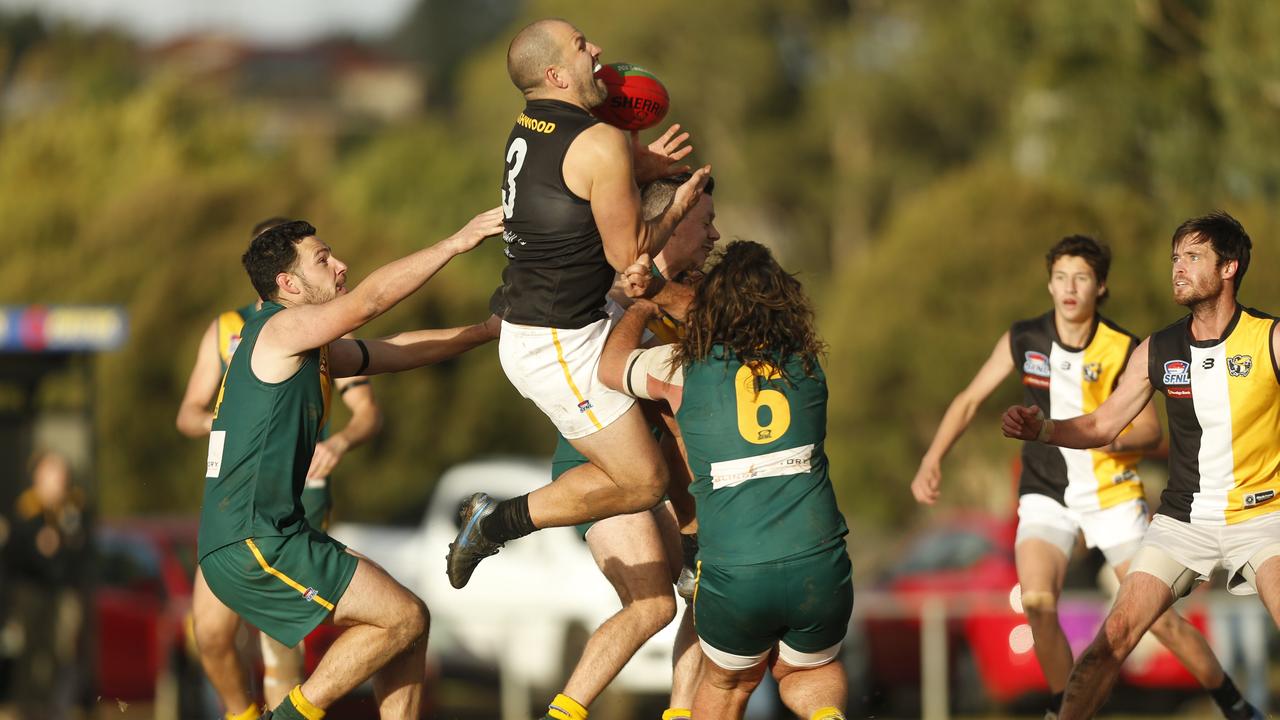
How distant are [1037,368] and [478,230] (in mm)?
3551

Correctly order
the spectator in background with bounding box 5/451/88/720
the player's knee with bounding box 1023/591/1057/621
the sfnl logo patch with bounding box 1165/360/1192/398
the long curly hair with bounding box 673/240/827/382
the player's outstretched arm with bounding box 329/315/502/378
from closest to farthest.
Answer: the long curly hair with bounding box 673/240/827/382 → the sfnl logo patch with bounding box 1165/360/1192/398 → the player's outstretched arm with bounding box 329/315/502/378 → the player's knee with bounding box 1023/591/1057/621 → the spectator in background with bounding box 5/451/88/720

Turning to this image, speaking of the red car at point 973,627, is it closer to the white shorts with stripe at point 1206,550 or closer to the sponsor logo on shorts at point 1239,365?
the white shorts with stripe at point 1206,550

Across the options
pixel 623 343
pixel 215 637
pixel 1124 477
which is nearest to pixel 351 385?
pixel 215 637

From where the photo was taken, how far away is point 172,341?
1225 inches

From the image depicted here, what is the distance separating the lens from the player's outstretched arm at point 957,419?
9.35 metres

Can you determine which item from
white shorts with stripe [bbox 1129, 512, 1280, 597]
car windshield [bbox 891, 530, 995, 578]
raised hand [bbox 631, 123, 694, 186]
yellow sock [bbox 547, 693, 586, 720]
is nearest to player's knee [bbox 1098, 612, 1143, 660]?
white shorts with stripe [bbox 1129, 512, 1280, 597]

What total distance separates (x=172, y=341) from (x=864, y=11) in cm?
1933

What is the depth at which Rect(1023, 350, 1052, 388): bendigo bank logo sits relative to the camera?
945cm

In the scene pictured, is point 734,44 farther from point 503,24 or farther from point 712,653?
point 503,24

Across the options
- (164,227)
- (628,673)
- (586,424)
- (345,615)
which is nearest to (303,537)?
(345,615)

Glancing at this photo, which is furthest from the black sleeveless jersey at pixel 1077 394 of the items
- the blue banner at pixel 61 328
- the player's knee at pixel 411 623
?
the blue banner at pixel 61 328

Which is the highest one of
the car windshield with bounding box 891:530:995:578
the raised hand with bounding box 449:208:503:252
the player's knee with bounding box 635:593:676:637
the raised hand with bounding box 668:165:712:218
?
the raised hand with bounding box 668:165:712:218

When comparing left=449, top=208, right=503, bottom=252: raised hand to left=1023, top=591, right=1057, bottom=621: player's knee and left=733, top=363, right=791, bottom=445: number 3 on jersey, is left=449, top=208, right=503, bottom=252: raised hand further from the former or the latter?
left=1023, top=591, right=1057, bottom=621: player's knee

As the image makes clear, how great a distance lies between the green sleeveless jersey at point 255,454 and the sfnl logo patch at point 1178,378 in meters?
3.95
